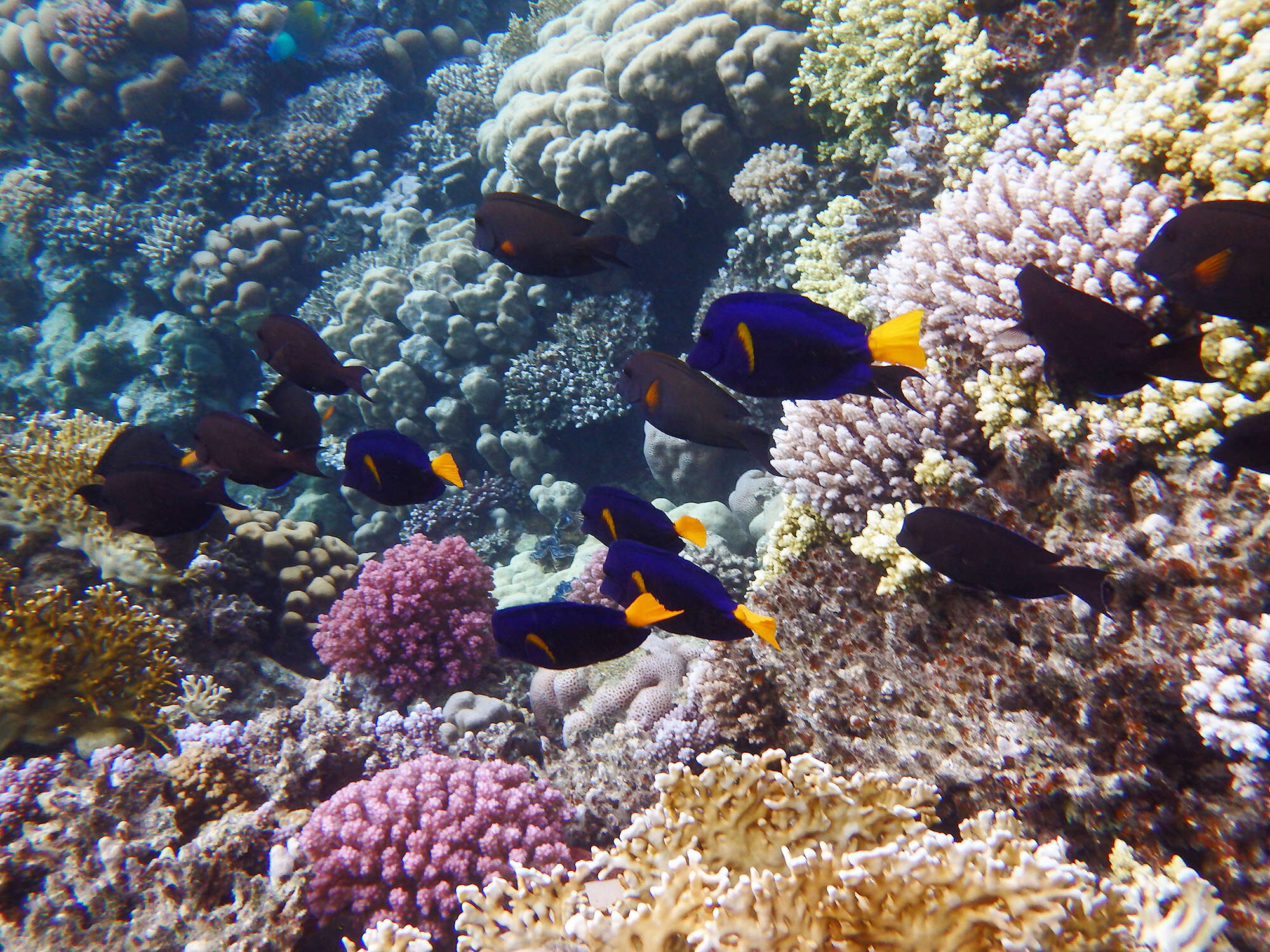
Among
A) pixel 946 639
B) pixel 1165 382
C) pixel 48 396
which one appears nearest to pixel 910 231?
pixel 1165 382

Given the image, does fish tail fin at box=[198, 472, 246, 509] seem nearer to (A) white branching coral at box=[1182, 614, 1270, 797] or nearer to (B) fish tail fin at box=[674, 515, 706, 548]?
(B) fish tail fin at box=[674, 515, 706, 548]

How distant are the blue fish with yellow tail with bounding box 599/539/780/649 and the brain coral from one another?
6.36 m

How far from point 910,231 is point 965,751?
8.70 feet

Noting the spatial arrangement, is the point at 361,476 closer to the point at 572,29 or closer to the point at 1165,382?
the point at 1165,382

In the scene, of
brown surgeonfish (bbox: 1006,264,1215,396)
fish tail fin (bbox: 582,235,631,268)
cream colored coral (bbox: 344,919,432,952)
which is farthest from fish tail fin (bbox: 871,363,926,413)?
cream colored coral (bbox: 344,919,432,952)

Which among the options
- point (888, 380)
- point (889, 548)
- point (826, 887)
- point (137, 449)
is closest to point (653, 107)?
point (137, 449)

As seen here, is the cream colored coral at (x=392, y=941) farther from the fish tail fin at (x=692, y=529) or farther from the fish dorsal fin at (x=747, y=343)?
the fish dorsal fin at (x=747, y=343)

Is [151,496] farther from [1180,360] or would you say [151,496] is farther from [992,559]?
[1180,360]

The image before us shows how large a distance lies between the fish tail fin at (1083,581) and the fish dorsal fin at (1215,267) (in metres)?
0.81

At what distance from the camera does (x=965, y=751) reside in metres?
2.43

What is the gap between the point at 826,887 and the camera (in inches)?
74.1

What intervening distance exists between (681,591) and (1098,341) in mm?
1304

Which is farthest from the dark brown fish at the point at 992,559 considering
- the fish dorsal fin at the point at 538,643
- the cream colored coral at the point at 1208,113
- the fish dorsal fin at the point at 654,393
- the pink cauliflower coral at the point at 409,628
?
the pink cauliflower coral at the point at 409,628

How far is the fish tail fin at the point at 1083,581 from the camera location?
1.62 meters
